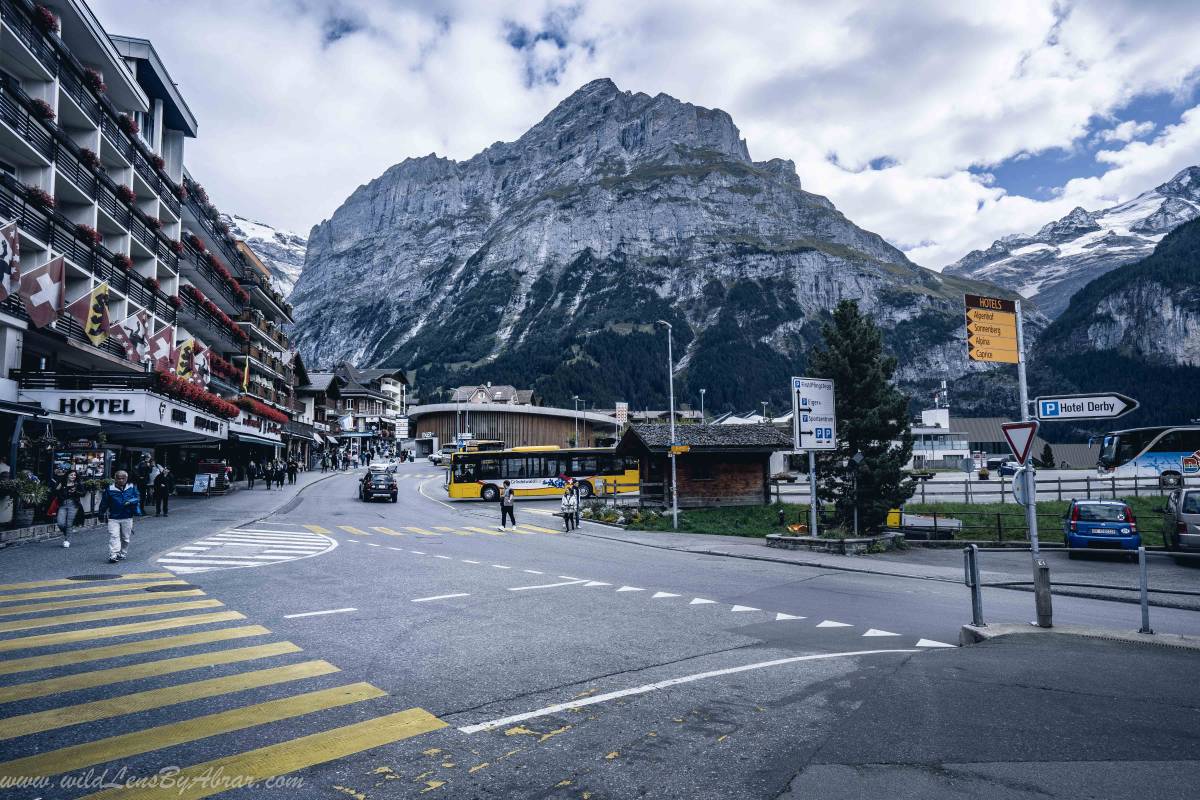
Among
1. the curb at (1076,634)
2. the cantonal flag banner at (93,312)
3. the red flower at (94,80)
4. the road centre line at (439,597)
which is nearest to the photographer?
the curb at (1076,634)

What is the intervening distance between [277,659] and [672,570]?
1116cm

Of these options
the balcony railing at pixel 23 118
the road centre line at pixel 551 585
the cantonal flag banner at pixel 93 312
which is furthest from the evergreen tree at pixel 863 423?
the balcony railing at pixel 23 118

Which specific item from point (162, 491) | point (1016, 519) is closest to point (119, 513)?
point (162, 491)

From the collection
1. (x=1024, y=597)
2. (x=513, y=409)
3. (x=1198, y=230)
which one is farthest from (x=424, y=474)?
(x=1198, y=230)

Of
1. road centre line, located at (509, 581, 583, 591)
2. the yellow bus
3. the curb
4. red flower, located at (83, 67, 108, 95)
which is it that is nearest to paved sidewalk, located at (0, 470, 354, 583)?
road centre line, located at (509, 581, 583, 591)

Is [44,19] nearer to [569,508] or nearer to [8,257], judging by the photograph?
[8,257]

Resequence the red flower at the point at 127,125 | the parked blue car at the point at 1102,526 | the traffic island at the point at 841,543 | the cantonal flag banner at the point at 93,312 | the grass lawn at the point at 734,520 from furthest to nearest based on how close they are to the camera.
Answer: the red flower at the point at 127,125
the grass lawn at the point at 734,520
the cantonal flag banner at the point at 93,312
the traffic island at the point at 841,543
the parked blue car at the point at 1102,526

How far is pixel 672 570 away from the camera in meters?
17.4

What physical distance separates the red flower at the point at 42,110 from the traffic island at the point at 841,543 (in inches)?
1236

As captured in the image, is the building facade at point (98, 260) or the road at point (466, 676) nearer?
the road at point (466, 676)

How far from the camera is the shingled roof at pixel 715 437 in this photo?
36312 mm

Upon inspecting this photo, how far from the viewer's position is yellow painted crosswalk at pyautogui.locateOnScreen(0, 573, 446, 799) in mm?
5023

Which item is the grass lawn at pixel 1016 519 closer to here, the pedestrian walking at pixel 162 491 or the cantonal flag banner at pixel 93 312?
the pedestrian walking at pixel 162 491

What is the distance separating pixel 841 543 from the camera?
21984mm
